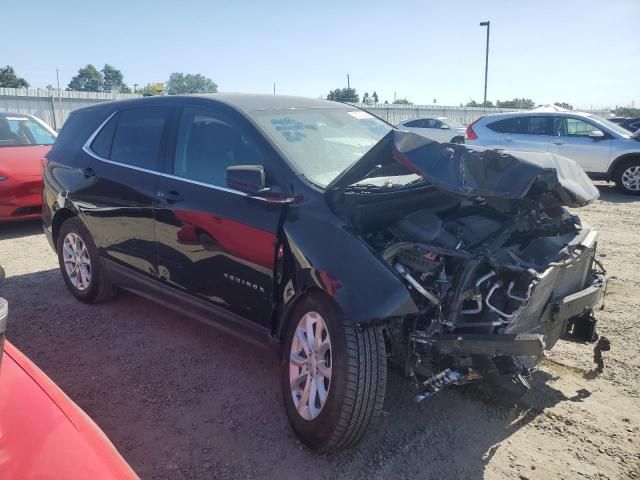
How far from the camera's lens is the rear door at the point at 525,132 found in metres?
11.3

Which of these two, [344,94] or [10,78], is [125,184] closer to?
[344,94]

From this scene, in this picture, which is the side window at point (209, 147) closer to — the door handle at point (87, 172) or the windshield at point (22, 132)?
the door handle at point (87, 172)

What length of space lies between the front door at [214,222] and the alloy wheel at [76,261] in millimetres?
1218

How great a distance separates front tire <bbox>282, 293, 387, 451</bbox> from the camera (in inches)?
99.0

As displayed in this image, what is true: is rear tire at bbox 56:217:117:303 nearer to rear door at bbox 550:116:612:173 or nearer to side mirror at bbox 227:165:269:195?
side mirror at bbox 227:165:269:195

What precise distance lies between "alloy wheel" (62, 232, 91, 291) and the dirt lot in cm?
29

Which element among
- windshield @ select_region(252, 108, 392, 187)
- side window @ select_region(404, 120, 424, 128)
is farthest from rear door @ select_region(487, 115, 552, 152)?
windshield @ select_region(252, 108, 392, 187)

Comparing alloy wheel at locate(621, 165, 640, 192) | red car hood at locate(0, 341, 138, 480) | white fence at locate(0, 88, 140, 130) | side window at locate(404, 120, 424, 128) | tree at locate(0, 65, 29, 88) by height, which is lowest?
red car hood at locate(0, 341, 138, 480)

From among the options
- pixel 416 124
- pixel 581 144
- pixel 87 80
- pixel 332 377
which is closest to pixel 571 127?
pixel 581 144

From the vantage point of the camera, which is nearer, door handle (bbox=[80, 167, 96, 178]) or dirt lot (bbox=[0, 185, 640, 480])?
dirt lot (bbox=[0, 185, 640, 480])

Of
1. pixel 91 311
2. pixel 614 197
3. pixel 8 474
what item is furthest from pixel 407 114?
pixel 8 474

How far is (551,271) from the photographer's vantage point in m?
2.64

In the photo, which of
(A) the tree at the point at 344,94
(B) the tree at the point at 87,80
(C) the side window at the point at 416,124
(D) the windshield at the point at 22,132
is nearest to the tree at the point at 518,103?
(A) the tree at the point at 344,94

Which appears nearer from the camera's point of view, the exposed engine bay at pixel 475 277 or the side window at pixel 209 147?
the exposed engine bay at pixel 475 277
